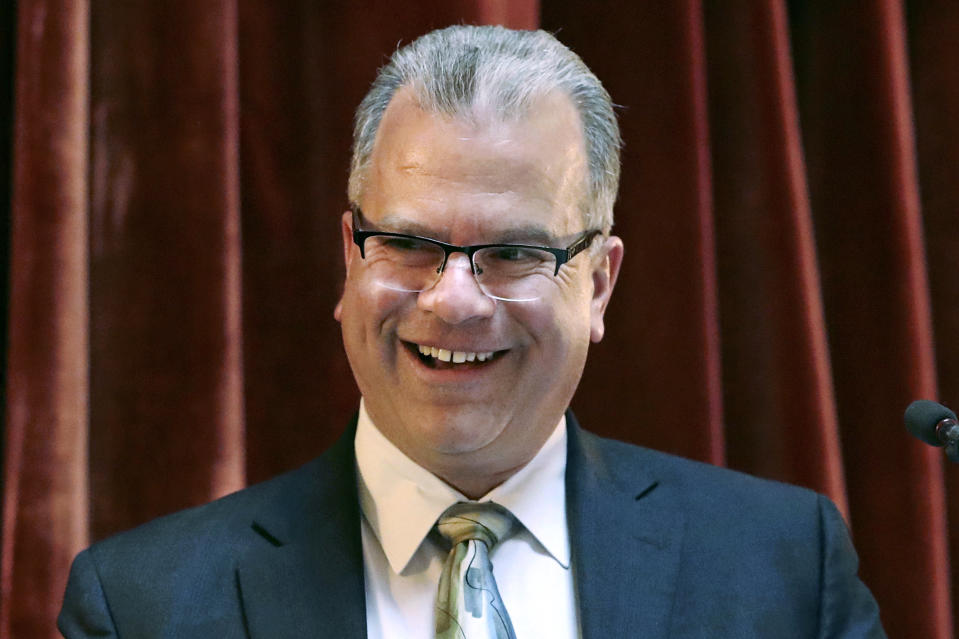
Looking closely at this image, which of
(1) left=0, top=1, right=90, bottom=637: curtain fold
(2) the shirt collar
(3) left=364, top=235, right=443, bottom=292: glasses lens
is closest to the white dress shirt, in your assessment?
(2) the shirt collar

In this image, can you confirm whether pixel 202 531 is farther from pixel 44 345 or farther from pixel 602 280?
pixel 602 280

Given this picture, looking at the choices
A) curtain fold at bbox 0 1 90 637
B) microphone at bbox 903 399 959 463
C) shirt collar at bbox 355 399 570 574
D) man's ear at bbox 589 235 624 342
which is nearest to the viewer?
microphone at bbox 903 399 959 463

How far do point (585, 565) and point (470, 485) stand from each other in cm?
20

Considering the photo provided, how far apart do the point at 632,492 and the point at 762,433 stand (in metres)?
0.63

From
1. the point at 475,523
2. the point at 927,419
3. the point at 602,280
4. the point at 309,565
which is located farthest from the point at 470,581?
the point at 927,419

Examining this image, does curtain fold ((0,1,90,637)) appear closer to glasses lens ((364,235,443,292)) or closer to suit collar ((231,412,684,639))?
suit collar ((231,412,684,639))

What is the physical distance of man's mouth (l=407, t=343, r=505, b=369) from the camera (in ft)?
4.56

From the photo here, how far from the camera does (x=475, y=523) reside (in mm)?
1440

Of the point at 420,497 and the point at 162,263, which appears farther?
the point at 162,263

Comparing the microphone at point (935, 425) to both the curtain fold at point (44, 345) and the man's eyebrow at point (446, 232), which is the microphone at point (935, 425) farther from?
the curtain fold at point (44, 345)

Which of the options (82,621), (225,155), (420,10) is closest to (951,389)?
(420,10)

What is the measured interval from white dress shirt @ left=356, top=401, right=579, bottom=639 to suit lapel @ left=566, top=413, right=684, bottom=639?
4cm

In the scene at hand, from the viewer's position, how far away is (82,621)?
4.57ft

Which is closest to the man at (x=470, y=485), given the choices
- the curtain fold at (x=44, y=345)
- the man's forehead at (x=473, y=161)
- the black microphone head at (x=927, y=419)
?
the man's forehead at (x=473, y=161)
